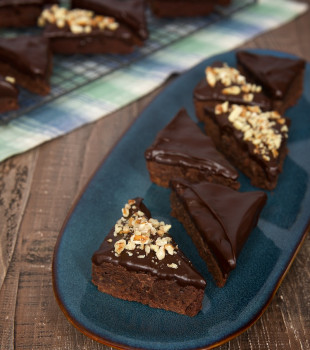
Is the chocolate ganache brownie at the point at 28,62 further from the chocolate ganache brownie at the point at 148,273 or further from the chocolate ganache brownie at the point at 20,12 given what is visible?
the chocolate ganache brownie at the point at 148,273

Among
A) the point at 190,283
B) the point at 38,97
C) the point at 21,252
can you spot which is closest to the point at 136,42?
the point at 38,97

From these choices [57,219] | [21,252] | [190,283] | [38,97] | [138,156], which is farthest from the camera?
[38,97]

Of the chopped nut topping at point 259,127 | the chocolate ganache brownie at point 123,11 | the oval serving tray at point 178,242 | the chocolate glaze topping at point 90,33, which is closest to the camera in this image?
the oval serving tray at point 178,242

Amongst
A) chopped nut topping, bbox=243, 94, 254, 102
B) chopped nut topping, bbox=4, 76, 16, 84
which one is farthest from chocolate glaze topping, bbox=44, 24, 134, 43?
chopped nut topping, bbox=243, 94, 254, 102

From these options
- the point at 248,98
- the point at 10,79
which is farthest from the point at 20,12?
the point at 248,98

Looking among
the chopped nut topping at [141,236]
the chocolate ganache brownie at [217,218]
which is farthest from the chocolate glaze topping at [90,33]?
the chopped nut topping at [141,236]

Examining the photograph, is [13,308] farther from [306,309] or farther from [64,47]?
[64,47]

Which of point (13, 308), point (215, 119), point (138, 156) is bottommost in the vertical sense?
point (13, 308)
